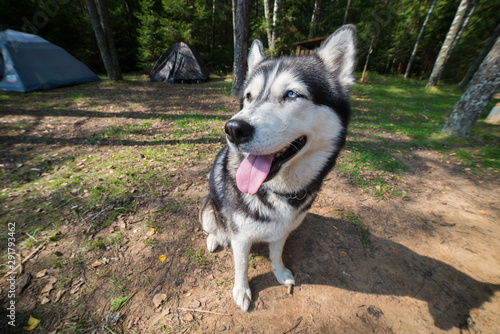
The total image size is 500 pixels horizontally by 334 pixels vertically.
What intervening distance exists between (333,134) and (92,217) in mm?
3713

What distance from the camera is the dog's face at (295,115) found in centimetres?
151

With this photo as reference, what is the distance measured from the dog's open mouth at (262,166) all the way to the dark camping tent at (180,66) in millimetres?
13172

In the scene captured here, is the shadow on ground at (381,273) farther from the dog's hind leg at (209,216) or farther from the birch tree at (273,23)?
the birch tree at (273,23)

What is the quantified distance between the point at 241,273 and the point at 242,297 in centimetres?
28

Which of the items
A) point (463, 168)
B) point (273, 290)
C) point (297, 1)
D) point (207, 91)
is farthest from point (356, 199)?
point (297, 1)

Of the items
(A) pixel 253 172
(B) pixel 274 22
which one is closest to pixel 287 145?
(A) pixel 253 172

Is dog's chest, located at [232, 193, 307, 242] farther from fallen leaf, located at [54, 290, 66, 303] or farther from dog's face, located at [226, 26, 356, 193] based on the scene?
fallen leaf, located at [54, 290, 66, 303]

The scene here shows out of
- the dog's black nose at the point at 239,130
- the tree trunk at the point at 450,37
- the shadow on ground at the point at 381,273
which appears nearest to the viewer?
the dog's black nose at the point at 239,130

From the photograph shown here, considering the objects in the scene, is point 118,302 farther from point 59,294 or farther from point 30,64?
point 30,64

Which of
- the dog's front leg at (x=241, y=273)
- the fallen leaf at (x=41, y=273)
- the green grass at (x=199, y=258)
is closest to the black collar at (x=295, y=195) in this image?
the dog's front leg at (x=241, y=273)

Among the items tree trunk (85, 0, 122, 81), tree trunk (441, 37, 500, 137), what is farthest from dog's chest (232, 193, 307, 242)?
tree trunk (85, 0, 122, 81)

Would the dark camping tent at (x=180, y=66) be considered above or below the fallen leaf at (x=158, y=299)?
above

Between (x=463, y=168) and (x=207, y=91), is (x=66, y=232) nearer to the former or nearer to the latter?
(x=463, y=168)

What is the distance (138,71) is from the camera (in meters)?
17.6
